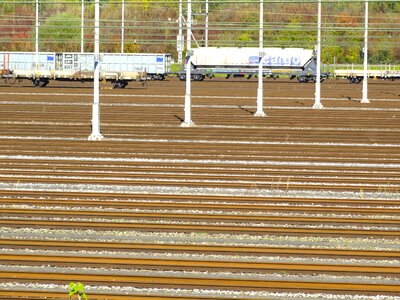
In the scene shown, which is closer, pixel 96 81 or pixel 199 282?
pixel 199 282

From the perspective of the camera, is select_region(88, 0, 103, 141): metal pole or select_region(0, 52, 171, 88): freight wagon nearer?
select_region(88, 0, 103, 141): metal pole

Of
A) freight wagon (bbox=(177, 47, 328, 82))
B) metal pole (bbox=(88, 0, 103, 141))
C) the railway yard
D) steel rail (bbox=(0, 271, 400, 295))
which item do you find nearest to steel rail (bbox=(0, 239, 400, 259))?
the railway yard

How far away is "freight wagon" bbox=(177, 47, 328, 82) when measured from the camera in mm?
66438

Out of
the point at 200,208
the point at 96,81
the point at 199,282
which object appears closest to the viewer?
the point at 199,282

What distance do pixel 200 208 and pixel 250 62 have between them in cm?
5326

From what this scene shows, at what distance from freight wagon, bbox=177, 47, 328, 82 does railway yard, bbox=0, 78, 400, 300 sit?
37625 mm

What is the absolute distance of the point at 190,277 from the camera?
416 inches

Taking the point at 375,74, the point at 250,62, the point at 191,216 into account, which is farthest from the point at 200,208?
the point at 375,74

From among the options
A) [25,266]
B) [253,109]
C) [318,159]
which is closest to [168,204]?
[25,266]

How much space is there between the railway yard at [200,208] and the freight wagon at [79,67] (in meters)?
23.2

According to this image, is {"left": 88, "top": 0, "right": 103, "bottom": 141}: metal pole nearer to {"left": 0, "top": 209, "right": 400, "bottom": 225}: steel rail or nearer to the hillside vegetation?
{"left": 0, "top": 209, "right": 400, "bottom": 225}: steel rail

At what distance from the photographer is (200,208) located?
48.9ft

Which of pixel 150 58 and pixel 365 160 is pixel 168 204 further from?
pixel 150 58

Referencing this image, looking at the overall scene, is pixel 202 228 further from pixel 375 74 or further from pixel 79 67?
pixel 375 74
